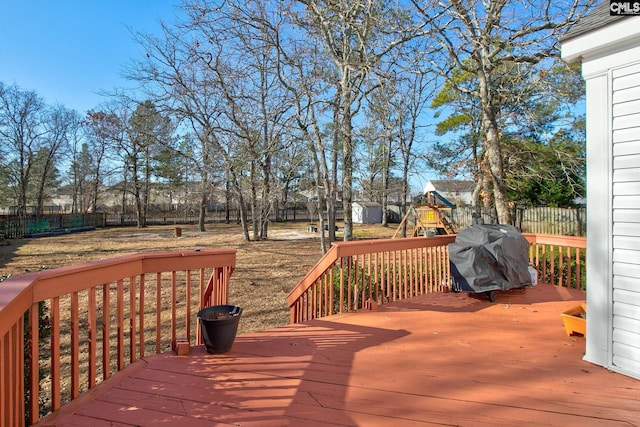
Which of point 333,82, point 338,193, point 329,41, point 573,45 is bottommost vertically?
point 338,193

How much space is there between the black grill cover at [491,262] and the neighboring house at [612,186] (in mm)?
1447

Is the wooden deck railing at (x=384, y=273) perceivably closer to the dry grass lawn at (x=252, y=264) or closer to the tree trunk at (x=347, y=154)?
the dry grass lawn at (x=252, y=264)

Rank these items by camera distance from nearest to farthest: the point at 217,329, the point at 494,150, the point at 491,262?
the point at 217,329, the point at 491,262, the point at 494,150

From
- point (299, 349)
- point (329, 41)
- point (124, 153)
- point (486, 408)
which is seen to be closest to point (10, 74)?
point (124, 153)

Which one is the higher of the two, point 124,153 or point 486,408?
point 124,153

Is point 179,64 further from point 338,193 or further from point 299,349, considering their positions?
point 299,349

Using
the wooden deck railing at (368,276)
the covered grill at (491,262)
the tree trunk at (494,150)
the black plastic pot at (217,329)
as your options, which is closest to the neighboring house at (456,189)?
the tree trunk at (494,150)

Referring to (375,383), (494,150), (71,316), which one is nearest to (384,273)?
(375,383)

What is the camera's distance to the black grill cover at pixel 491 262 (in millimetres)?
3891

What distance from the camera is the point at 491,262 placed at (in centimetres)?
393

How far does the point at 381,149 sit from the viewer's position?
7.47 m

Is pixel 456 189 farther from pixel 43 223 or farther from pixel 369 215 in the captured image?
pixel 43 223

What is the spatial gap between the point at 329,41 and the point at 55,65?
946 cm

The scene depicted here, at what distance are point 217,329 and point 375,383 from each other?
47.7 inches
